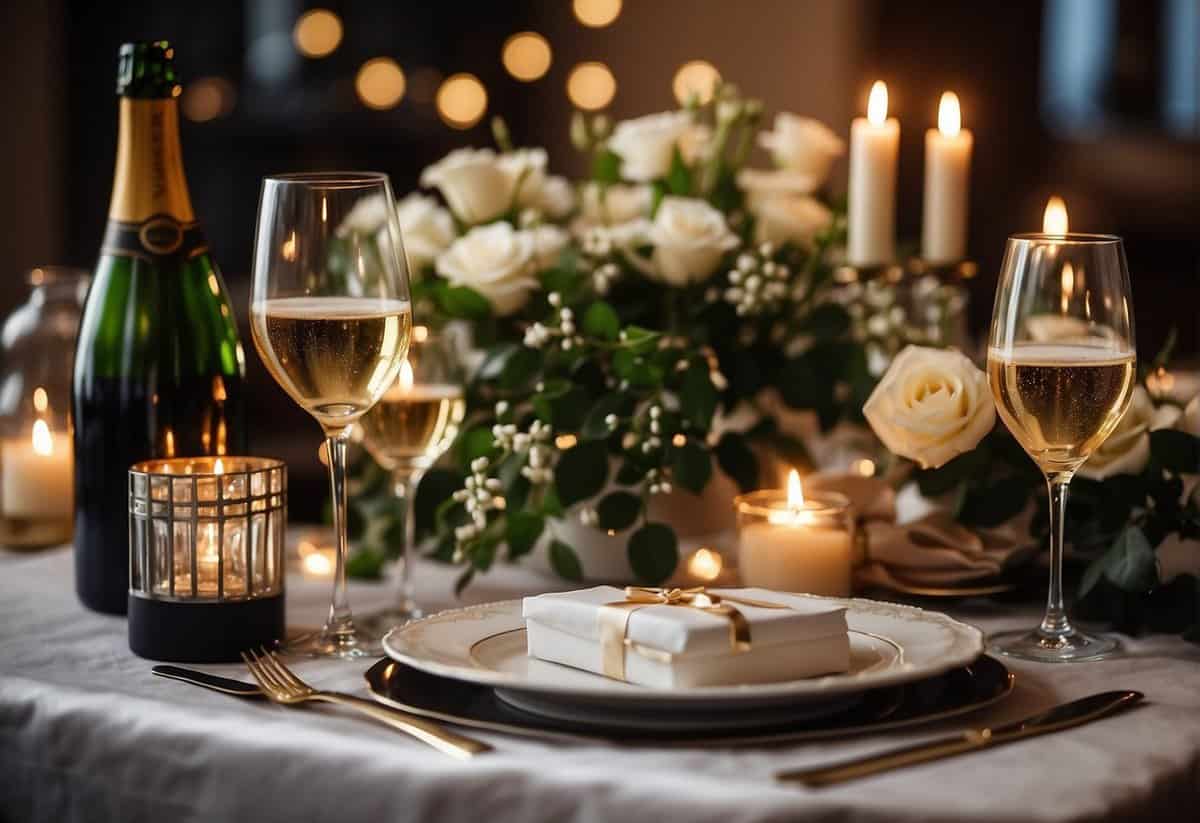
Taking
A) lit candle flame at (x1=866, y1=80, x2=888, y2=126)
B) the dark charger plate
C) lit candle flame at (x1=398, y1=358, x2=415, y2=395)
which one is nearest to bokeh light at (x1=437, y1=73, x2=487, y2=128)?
lit candle flame at (x1=866, y1=80, x2=888, y2=126)

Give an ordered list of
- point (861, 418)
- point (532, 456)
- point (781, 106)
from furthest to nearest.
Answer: point (781, 106) → point (861, 418) → point (532, 456)

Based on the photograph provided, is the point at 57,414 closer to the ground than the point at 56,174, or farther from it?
closer to the ground

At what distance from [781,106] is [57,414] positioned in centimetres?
401

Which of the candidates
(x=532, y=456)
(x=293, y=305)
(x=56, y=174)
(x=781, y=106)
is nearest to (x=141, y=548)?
(x=293, y=305)

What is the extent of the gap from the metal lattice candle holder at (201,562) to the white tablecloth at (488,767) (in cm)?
3

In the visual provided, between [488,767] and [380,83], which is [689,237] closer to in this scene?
[488,767]

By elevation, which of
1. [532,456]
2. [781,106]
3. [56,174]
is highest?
[781,106]

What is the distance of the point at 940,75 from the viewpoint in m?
5.31

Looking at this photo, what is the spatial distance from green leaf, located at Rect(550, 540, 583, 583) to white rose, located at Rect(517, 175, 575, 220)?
0.38 meters

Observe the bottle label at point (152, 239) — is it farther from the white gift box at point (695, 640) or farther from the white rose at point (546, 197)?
the white gift box at point (695, 640)

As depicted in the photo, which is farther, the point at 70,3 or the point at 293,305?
the point at 70,3

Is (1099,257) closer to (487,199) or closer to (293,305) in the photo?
(293,305)

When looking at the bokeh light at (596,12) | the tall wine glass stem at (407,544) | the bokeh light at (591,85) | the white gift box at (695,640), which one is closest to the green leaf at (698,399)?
the tall wine glass stem at (407,544)

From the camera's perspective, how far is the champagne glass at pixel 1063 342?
3.25 ft
